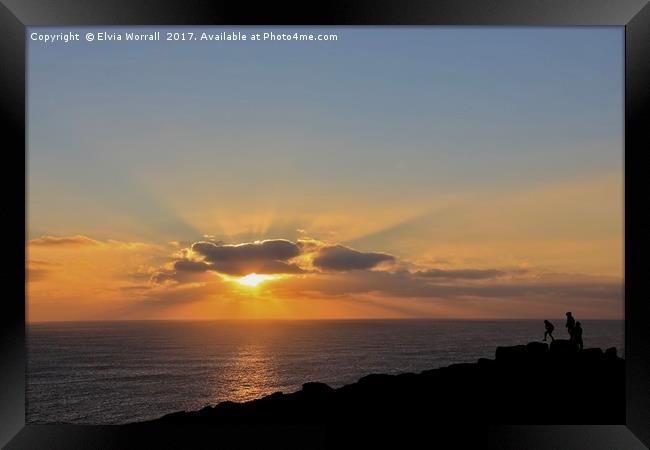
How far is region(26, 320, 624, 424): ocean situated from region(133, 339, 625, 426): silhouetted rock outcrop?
24413 millimetres

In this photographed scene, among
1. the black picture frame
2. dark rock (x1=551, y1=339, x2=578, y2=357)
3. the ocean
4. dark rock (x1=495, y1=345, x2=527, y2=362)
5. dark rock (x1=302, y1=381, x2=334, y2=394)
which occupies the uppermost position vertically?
the black picture frame

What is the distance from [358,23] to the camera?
434 cm

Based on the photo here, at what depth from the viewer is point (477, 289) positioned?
166ft

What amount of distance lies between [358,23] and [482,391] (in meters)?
5.81

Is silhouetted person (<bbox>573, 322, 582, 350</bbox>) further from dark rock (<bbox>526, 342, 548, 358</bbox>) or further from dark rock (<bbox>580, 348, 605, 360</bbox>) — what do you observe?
dark rock (<bbox>526, 342, 548, 358</bbox>)

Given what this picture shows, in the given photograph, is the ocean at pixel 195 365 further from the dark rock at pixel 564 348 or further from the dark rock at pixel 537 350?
the dark rock at pixel 564 348

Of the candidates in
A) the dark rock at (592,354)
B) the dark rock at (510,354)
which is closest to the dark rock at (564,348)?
the dark rock at (592,354)

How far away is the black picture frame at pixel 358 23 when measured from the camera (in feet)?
13.9

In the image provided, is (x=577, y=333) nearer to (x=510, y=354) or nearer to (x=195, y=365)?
(x=510, y=354)

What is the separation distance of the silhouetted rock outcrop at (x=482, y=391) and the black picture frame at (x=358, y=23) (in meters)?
2.00

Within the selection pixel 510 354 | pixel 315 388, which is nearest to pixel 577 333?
pixel 510 354

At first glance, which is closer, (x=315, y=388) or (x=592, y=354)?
(x=315, y=388)

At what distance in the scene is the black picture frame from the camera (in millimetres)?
4230

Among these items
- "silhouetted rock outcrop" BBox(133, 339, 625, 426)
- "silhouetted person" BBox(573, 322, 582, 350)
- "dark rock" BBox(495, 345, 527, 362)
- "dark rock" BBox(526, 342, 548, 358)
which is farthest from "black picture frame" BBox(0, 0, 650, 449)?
"dark rock" BBox(526, 342, 548, 358)
